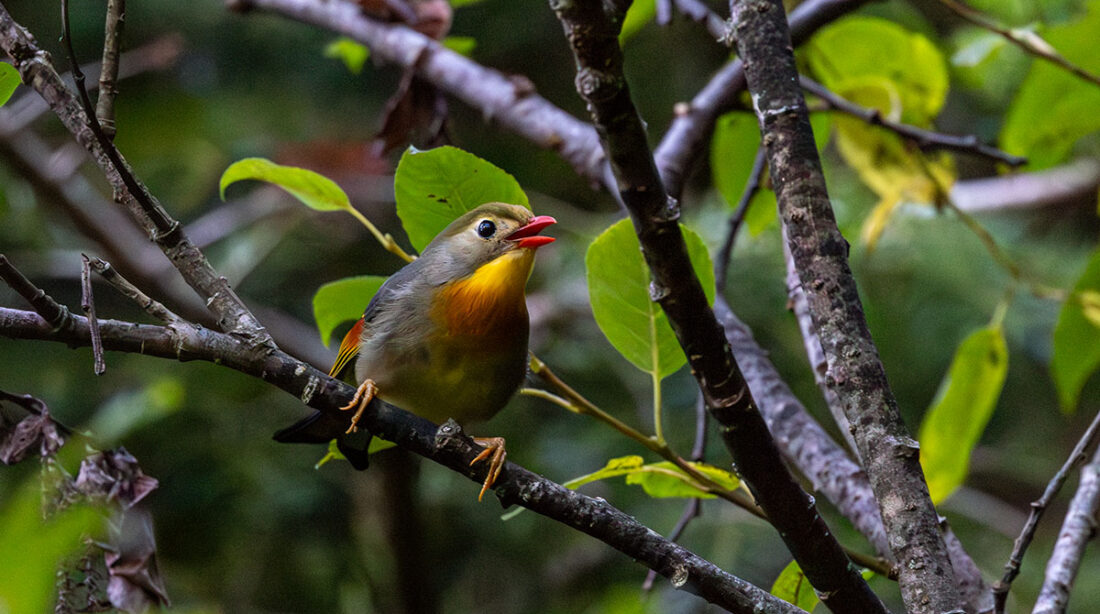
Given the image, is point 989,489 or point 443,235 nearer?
point 443,235

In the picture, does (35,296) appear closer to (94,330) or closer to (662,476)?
(94,330)

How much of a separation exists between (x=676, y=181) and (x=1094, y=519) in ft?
3.89

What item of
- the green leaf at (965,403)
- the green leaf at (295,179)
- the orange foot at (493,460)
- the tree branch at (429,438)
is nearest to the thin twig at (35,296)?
the tree branch at (429,438)

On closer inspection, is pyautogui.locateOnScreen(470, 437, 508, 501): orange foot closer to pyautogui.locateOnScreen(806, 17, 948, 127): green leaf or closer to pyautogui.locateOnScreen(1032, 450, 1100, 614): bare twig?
pyautogui.locateOnScreen(1032, 450, 1100, 614): bare twig

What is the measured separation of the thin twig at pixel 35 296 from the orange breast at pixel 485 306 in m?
0.90

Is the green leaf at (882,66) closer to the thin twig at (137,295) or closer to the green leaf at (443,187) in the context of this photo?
the green leaf at (443,187)

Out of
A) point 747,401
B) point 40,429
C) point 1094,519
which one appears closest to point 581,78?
point 747,401

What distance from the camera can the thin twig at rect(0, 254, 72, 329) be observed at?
1008 mm

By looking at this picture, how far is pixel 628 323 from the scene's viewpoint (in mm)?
1484

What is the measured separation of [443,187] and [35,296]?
72 centimetres

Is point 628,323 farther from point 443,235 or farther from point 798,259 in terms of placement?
point 443,235

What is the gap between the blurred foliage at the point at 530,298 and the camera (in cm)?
291

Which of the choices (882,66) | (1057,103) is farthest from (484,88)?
(1057,103)

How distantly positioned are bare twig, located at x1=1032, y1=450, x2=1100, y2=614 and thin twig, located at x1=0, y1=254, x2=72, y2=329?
1.46 meters
